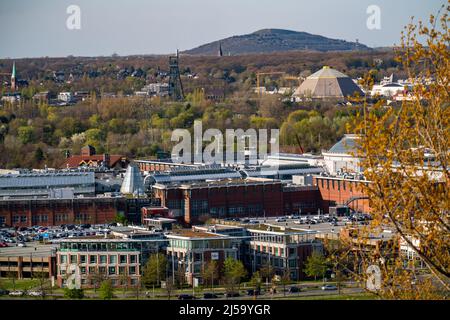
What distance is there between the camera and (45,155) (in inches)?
1344

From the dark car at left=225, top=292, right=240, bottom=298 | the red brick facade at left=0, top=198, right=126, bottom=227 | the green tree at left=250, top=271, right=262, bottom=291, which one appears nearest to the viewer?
the dark car at left=225, top=292, right=240, bottom=298

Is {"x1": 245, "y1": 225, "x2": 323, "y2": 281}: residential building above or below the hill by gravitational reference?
below

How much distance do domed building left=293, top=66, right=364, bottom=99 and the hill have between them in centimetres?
4574

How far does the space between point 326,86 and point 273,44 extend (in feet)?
179

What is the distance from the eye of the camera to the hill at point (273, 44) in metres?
106

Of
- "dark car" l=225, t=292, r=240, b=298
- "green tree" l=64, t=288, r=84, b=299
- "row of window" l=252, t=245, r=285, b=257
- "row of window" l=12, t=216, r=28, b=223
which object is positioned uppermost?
"row of window" l=252, t=245, r=285, b=257

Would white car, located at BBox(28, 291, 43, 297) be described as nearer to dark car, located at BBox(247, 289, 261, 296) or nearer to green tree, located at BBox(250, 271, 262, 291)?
dark car, located at BBox(247, 289, 261, 296)

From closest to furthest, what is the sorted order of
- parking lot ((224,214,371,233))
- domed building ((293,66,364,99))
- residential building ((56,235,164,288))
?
residential building ((56,235,164,288)) < parking lot ((224,214,371,233)) < domed building ((293,66,364,99))

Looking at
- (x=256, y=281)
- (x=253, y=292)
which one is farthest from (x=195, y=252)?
(x=253, y=292)

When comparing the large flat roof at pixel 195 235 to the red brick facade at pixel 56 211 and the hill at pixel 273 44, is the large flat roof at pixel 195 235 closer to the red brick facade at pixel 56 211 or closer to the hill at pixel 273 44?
the red brick facade at pixel 56 211

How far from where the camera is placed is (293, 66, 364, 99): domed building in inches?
2127

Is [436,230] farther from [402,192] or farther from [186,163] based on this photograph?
[186,163]

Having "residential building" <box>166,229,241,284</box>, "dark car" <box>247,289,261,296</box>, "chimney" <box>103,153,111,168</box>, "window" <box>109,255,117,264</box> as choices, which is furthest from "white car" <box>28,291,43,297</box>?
"chimney" <box>103,153,111,168</box>

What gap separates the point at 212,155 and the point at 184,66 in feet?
144
